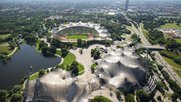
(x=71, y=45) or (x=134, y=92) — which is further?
(x=71, y=45)

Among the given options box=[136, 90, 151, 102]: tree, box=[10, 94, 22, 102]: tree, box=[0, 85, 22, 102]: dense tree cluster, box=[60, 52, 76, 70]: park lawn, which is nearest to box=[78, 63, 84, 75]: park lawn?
box=[60, 52, 76, 70]: park lawn

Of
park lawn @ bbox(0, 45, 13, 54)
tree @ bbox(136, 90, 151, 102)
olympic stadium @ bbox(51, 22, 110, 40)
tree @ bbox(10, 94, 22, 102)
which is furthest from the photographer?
olympic stadium @ bbox(51, 22, 110, 40)

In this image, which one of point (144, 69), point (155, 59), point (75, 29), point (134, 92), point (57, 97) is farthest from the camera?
point (75, 29)

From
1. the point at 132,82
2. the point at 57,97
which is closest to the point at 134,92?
the point at 132,82

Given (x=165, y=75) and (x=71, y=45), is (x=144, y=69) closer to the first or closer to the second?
(x=165, y=75)

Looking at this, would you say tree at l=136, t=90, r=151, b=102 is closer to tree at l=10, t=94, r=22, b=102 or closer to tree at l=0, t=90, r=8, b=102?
tree at l=10, t=94, r=22, b=102

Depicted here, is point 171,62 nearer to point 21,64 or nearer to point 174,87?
point 174,87

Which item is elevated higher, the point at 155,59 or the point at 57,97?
the point at 57,97

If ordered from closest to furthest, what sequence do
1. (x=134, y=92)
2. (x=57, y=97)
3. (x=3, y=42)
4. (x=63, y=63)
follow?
(x=57, y=97), (x=134, y=92), (x=63, y=63), (x=3, y=42)
